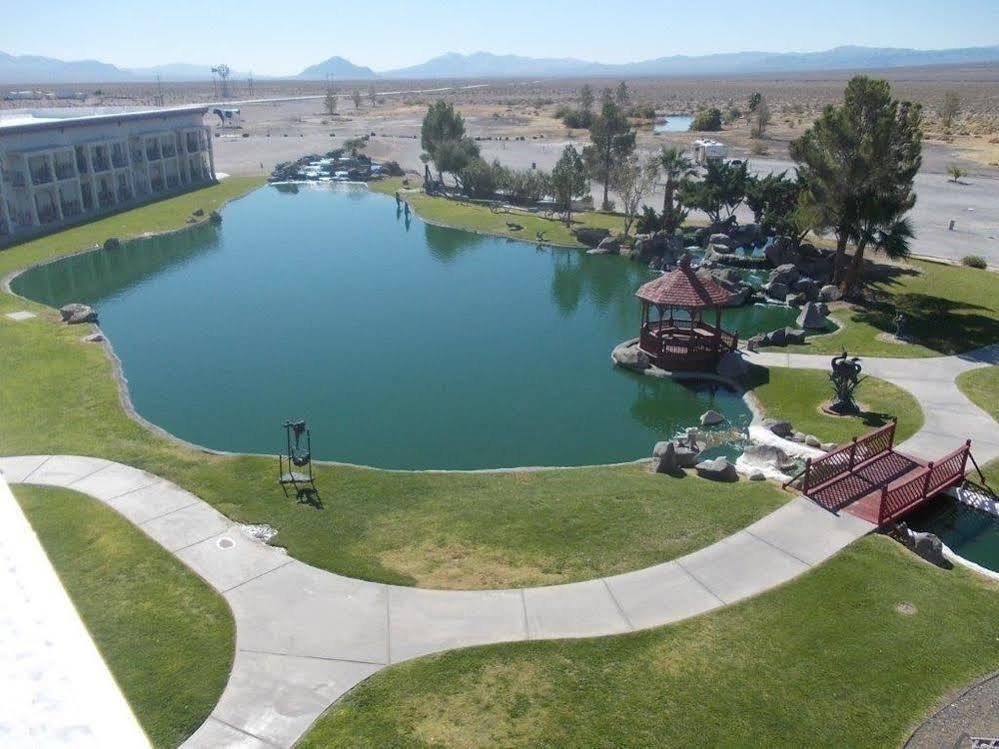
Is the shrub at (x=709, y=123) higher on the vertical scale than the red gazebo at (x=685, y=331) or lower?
higher

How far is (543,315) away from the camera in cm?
4153

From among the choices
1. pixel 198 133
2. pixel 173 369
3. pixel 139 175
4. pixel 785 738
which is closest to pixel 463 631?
pixel 785 738

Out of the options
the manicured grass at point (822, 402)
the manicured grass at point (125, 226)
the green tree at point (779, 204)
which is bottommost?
the manicured grass at point (822, 402)

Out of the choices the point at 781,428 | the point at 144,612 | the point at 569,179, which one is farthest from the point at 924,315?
the point at 144,612

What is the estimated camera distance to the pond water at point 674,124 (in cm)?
12875

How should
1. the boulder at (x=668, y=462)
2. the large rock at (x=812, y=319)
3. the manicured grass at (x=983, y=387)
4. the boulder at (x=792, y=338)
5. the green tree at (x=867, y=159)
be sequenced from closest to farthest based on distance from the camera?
the boulder at (x=668, y=462) → the manicured grass at (x=983, y=387) → the boulder at (x=792, y=338) → the large rock at (x=812, y=319) → the green tree at (x=867, y=159)

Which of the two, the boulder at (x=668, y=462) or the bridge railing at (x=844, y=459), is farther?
the boulder at (x=668, y=462)

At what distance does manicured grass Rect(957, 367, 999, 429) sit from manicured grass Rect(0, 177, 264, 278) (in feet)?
163

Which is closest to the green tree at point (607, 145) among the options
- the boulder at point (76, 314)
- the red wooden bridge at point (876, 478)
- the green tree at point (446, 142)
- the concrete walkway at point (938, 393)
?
the green tree at point (446, 142)

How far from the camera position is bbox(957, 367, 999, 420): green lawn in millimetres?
27141

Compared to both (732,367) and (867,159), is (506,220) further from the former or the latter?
(732,367)

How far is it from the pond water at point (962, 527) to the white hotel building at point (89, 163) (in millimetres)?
56979

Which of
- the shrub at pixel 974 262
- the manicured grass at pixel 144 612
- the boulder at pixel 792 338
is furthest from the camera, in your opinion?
the shrub at pixel 974 262

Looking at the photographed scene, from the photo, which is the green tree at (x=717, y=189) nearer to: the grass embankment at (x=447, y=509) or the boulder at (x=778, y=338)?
the boulder at (x=778, y=338)
